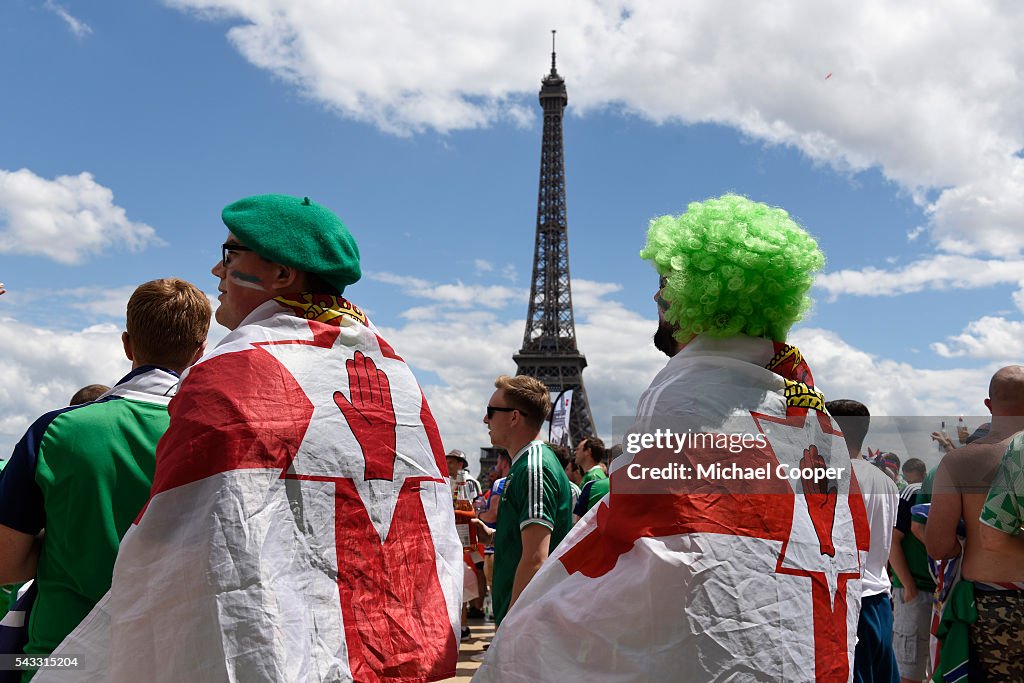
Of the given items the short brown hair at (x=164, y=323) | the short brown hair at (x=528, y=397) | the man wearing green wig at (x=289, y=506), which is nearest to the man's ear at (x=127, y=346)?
the short brown hair at (x=164, y=323)

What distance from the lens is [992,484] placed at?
3.85m

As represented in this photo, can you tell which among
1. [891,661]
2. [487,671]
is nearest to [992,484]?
[891,661]

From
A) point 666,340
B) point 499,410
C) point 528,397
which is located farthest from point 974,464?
point 499,410

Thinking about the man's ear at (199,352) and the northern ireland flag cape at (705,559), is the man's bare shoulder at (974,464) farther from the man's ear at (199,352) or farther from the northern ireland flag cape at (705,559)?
the man's ear at (199,352)

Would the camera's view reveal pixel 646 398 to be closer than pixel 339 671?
No

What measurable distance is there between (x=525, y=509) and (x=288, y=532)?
2468mm

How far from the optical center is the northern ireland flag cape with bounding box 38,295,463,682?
6.97 feet

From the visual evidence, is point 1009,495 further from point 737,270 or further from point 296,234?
point 296,234

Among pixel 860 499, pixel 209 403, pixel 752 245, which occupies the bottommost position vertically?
pixel 860 499

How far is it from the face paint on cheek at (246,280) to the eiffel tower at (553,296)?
2162 inches

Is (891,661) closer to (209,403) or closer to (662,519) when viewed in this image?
(662,519)

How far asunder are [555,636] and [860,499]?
1068mm

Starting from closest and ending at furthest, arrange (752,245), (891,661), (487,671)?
(487,671) < (752,245) < (891,661)

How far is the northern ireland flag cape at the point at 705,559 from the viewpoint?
222cm
